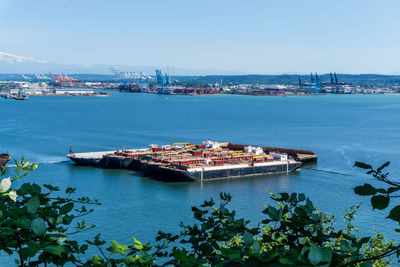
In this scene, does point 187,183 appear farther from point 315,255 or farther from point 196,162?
point 315,255

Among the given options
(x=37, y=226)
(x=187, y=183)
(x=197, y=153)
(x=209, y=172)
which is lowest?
(x=187, y=183)

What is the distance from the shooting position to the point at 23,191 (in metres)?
1.04

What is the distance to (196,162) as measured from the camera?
43.5ft

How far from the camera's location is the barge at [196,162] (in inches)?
486

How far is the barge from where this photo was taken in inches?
486

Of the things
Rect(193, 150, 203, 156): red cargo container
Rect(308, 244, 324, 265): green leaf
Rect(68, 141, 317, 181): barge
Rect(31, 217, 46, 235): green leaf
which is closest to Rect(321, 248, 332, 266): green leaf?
Rect(308, 244, 324, 265): green leaf

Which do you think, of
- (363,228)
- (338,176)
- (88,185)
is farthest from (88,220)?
(338,176)

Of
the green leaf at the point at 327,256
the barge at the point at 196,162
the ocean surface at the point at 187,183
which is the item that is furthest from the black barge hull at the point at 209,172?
the green leaf at the point at 327,256

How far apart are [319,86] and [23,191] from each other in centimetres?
7743

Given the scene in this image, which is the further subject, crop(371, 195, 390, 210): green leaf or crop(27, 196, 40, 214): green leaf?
crop(27, 196, 40, 214): green leaf

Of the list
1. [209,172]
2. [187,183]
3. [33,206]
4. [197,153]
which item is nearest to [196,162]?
[209,172]

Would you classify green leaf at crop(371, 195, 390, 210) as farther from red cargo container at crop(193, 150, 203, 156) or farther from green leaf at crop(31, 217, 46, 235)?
red cargo container at crop(193, 150, 203, 156)

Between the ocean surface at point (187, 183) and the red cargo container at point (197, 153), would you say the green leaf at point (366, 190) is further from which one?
the red cargo container at point (197, 153)

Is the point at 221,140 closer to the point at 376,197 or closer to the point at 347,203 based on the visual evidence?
the point at 347,203
